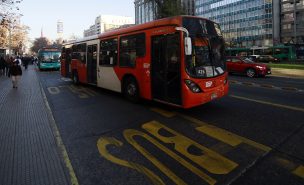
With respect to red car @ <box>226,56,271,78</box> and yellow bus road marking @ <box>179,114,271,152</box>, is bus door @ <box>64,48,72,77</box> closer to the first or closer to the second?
red car @ <box>226,56,271,78</box>

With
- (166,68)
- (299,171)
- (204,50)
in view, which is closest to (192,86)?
(166,68)

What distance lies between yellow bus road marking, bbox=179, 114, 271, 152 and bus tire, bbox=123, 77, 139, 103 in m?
3.21

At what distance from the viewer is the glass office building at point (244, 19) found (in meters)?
85.6

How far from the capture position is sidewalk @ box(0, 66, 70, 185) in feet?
15.9

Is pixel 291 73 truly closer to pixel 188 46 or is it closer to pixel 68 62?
pixel 68 62

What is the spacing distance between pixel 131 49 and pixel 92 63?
4019 mm

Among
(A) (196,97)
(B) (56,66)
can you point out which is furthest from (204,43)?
(B) (56,66)

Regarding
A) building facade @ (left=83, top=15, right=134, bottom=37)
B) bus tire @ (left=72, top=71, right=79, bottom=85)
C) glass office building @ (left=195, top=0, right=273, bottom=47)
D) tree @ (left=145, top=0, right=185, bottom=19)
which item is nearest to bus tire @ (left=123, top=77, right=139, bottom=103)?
bus tire @ (left=72, top=71, right=79, bottom=85)

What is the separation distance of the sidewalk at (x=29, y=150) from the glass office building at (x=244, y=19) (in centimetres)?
8329

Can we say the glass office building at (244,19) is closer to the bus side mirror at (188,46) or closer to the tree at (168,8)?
the tree at (168,8)

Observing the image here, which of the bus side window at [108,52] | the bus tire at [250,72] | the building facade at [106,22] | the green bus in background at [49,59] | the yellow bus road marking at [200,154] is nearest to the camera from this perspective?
the yellow bus road marking at [200,154]

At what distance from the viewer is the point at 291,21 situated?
8081cm

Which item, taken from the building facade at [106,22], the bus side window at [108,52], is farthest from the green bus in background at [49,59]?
the building facade at [106,22]

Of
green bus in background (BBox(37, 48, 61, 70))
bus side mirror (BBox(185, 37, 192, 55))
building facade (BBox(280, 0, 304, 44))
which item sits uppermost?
building facade (BBox(280, 0, 304, 44))
